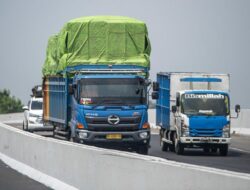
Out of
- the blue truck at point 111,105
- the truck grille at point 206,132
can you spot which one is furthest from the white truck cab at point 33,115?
the blue truck at point 111,105

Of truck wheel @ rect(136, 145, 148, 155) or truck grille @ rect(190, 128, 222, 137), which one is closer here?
truck wheel @ rect(136, 145, 148, 155)

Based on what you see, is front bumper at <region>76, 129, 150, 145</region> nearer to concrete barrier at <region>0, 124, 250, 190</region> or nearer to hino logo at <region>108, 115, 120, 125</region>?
hino logo at <region>108, 115, 120, 125</region>

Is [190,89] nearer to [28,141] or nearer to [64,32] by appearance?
[64,32]

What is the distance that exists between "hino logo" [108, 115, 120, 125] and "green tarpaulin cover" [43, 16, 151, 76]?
2448 millimetres

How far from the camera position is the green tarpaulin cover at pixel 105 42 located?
33.1 metres

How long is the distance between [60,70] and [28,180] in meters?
13.7

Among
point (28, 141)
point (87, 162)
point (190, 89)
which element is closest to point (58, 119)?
point (190, 89)

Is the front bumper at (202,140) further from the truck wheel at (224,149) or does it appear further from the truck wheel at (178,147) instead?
the truck wheel at (224,149)

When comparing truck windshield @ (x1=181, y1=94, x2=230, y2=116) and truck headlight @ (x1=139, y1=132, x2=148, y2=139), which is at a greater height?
truck windshield @ (x1=181, y1=94, x2=230, y2=116)

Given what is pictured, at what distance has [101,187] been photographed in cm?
1538

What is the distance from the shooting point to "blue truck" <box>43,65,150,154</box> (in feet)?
101

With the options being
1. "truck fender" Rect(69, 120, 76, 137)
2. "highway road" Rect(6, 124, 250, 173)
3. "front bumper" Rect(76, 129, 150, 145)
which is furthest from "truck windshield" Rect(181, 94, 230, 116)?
"truck fender" Rect(69, 120, 76, 137)

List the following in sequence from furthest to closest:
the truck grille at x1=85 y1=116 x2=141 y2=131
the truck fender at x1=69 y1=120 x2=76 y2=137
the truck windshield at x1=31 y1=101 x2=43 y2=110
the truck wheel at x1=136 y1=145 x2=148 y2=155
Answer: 1. the truck windshield at x1=31 y1=101 x2=43 y2=110
2. the truck fender at x1=69 y1=120 x2=76 y2=137
3. the truck wheel at x1=136 y1=145 x2=148 y2=155
4. the truck grille at x1=85 y1=116 x2=141 y2=131

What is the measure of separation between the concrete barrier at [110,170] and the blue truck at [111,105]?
5.96 meters
